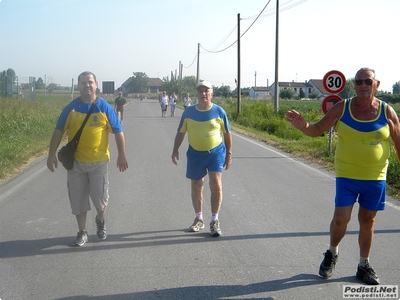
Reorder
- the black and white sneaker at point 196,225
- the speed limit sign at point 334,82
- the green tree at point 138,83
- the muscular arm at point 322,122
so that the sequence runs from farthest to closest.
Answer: the green tree at point 138,83 → the speed limit sign at point 334,82 → the black and white sneaker at point 196,225 → the muscular arm at point 322,122

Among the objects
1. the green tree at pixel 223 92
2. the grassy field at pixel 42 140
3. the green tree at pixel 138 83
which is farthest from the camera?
the green tree at pixel 138 83

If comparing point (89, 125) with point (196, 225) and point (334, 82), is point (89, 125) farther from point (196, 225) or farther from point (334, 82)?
point (334, 82)

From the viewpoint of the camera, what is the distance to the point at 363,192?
479cm

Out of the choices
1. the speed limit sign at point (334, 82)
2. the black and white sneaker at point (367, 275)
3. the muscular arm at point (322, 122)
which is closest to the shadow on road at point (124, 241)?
the black and white sneaker at point (367, 275)

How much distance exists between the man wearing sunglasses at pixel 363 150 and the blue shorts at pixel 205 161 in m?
1.62

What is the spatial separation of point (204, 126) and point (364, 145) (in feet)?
7.04

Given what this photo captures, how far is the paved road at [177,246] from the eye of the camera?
15.5ft

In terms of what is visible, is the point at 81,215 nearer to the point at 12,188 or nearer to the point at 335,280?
the point at 335,280

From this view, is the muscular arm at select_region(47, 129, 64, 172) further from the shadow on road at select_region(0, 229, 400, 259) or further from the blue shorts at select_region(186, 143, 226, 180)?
the blue shorts at select_region(186, 143, 226, 180)

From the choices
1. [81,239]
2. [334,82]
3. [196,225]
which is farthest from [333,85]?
[81,239]

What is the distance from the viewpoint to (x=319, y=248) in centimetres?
588

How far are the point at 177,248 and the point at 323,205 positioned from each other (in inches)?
120

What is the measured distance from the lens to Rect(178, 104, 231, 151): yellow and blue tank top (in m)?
6.34

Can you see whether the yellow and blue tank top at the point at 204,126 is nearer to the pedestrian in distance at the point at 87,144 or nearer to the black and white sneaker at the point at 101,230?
the pedestrian in distance at the point at 87,144
